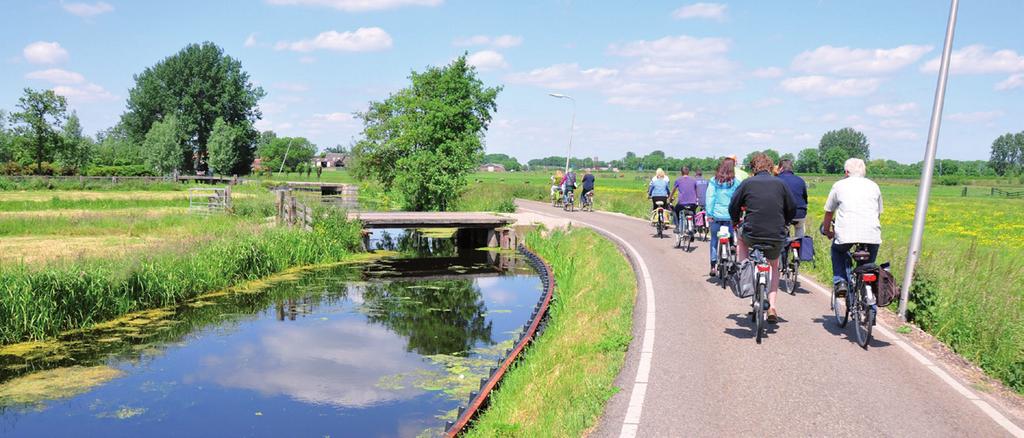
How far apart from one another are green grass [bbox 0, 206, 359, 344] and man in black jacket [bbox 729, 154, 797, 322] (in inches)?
519

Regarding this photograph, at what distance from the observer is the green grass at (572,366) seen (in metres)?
7.00

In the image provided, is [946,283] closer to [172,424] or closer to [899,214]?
[172,424]

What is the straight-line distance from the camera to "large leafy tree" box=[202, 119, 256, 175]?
82250mm

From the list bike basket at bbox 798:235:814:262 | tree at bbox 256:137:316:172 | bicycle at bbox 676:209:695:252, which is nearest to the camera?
bike basket at bbox 798:235:814:262

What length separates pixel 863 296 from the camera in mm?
8539

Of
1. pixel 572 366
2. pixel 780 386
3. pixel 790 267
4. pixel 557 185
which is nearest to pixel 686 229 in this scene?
pixel 790 267

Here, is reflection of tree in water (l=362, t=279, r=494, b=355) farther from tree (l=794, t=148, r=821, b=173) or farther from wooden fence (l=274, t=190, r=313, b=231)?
tree (l=794, t=148, r=821, b=173)

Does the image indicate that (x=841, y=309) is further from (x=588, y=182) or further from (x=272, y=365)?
(x=588, y=182)

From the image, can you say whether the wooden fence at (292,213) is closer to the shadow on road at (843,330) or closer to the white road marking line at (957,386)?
the shadow on road at (843,330)

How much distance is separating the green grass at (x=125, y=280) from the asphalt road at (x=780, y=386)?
11.6 m

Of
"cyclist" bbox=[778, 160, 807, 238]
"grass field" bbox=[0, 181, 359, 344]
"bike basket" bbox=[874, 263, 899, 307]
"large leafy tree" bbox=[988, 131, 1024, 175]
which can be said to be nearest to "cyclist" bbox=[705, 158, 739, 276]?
"cyclist" bbox=[778, 160, 807, 238]

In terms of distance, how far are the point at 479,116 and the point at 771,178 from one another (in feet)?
102

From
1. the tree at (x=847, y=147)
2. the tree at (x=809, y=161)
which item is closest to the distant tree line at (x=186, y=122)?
the tree at (x=809, y=161)

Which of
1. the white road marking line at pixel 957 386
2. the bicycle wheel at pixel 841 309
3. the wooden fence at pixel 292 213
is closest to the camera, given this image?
the white road marking line at pixel 957 386
